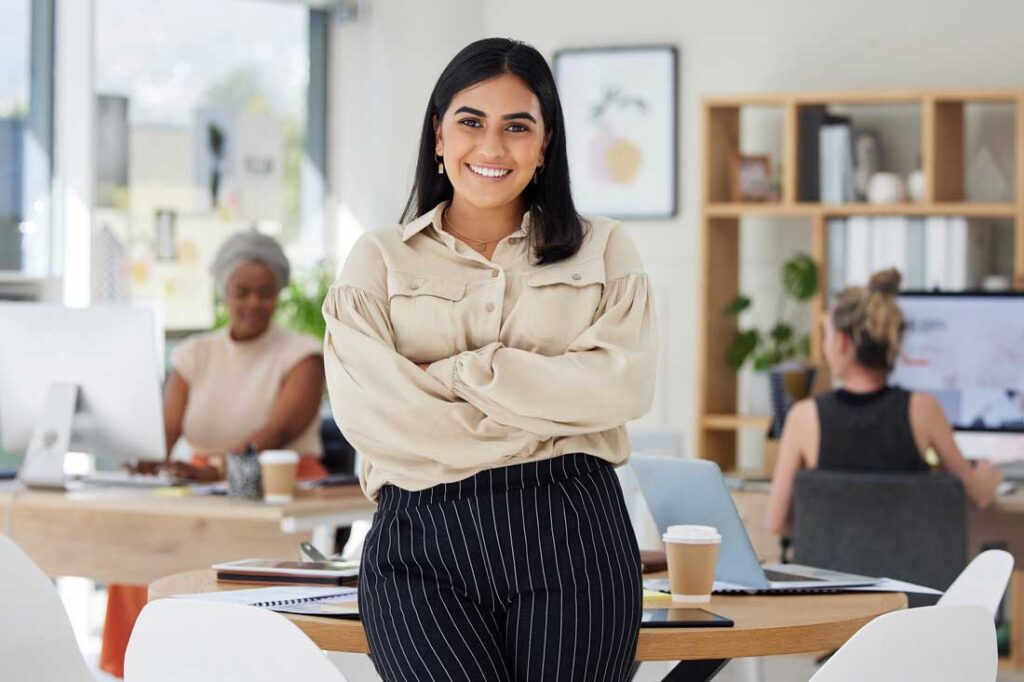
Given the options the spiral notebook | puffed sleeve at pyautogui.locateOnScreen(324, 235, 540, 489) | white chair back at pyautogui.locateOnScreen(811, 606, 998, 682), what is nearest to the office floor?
the spiral notebook

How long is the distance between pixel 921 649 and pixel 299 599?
0.89 metres

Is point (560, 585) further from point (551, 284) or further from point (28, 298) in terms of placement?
point (28, 298)

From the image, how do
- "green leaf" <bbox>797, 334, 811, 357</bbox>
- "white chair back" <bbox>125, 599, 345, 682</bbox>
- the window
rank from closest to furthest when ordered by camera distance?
"white chair back" <bbox>125, 599, 345, 682</bbox>, "green leaf" <bbox>797, 334, 811, 357</bbox>, the window

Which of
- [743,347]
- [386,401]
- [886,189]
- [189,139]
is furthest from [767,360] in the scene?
[386,401]

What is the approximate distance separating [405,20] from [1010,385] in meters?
3.06

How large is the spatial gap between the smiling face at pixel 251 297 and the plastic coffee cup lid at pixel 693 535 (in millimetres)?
2191

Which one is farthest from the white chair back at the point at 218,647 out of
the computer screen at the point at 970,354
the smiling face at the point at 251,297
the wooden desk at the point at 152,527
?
the computer screen at the point at 970,354

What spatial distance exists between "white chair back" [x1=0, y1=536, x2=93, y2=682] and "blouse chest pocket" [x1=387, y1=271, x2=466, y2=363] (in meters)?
0.77

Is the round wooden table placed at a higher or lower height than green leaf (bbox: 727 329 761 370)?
lower

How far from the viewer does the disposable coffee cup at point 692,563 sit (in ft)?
7.51

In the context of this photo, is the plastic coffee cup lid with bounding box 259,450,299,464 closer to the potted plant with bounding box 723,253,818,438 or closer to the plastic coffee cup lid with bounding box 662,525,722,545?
the plastic coffee cup lid with bounding box 662,525,722,545

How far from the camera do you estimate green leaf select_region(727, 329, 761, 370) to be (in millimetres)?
5520

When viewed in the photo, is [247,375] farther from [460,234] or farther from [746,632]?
[746,632]

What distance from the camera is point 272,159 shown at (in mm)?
6316
